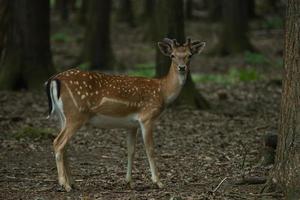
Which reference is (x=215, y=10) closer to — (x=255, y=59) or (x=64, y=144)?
(x=255, y=59)

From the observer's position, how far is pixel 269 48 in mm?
27266

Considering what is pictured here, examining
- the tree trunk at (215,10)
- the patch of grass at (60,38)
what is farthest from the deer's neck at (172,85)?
the tree trunk at (215,10)

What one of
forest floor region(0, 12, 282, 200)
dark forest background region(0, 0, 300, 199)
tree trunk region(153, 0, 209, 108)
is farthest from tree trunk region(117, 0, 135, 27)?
tree trunk region(153, 0, 209, 108)

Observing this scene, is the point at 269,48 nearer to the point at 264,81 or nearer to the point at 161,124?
the point at 264,81

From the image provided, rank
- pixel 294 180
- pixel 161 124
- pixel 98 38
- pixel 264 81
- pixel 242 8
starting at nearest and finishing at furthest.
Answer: pixel 294 180 < pixel 161 124 < pixel 264 81 < pixel 98 38 < pixel 242 8

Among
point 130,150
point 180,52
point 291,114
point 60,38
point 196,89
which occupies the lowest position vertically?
point 196,89

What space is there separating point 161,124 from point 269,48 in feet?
48.9

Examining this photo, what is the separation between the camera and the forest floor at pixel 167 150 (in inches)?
321

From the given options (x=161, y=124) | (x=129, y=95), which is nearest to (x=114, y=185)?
(x=129, y=95)

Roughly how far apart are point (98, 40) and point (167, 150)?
1110 centimetres

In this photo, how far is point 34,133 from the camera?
11703 millimetres

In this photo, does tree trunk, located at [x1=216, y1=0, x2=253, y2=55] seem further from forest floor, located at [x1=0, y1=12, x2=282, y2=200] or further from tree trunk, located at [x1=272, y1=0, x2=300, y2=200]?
tree trunk, located at [x1=272, y1=0, x2=300, y2=200]

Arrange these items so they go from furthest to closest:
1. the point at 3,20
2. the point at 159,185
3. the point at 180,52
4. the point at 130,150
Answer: the point at 3,20
the point at 180,52
the point at 130,150
the point at 159,185

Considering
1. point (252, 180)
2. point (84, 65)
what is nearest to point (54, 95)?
point (252, 180)
